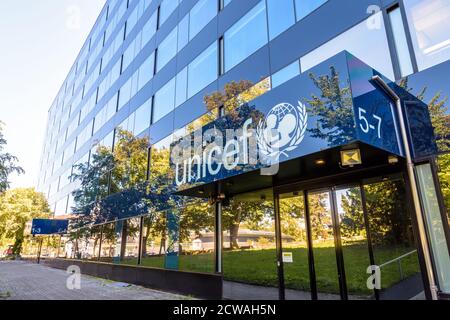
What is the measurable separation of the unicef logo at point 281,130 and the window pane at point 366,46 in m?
2.37

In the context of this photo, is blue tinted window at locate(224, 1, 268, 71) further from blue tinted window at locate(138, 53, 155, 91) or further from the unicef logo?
blue tinted window at locate(138, 53, 155, 91)

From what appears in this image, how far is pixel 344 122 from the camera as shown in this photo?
5.35 m

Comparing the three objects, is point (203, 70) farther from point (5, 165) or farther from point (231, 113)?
point (5, 165)

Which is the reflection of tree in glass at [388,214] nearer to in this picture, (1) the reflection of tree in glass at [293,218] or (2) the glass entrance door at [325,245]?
(2) the glass entrance door at [325,245]

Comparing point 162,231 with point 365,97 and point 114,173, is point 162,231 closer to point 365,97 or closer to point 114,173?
point 114,173

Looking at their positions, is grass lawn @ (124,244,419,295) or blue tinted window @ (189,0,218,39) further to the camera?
blue tinted window @ (189,0,218,39)

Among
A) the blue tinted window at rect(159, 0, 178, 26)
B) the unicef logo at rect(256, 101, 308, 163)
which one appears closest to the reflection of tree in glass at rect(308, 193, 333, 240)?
the unicef logo at rect(256, 101, 308, 163)

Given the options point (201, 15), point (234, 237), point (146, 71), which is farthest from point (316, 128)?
point (146, 71)

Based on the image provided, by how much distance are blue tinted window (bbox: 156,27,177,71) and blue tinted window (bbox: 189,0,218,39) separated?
1.72 m

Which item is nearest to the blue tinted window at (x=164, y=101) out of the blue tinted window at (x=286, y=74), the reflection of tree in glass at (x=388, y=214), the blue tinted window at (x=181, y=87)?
the blue tinted window at (x=181, y=87)

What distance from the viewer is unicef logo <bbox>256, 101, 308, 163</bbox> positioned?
6160 mm

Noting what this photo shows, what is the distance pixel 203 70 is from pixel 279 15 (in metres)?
4.35

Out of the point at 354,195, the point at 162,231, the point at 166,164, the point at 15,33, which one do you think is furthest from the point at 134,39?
the point at 354,195

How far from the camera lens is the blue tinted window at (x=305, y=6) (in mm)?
8593
